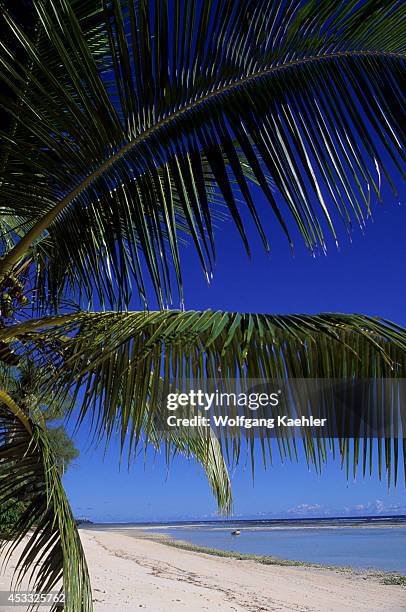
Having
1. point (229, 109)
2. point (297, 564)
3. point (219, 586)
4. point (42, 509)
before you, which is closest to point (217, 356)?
point (229, 109)

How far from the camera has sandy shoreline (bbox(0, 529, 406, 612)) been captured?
36.9 ft

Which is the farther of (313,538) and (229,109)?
(313,538)

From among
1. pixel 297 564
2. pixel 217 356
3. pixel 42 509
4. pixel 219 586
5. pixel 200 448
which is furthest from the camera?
pixel 297 564

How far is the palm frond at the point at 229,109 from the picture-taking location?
1.79 m

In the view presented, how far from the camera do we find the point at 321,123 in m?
1.89

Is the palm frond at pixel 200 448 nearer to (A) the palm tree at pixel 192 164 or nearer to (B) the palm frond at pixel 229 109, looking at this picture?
(A) the palm tree at pixel 192 164

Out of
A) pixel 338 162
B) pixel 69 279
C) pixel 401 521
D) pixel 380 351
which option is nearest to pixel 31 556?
Result: pixel 69 279

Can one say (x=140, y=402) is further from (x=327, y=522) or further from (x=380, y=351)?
(x=327, y=522)

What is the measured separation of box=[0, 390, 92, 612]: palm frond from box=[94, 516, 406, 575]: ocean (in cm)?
1946

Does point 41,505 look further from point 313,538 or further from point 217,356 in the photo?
point 313,538

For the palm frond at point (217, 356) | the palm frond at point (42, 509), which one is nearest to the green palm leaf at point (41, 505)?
the palm frond at point (42, 509)

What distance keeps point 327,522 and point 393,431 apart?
104 feet

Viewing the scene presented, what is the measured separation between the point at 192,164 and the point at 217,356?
2.16 ft

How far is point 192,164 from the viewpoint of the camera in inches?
81.1
